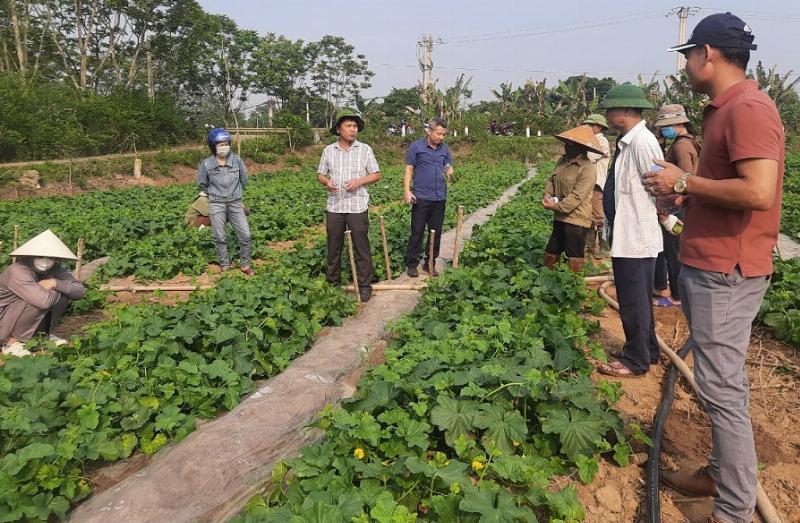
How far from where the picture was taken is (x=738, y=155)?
204cm

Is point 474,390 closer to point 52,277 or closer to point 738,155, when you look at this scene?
point 738,155

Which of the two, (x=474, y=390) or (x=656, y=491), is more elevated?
(x=474, y=390)

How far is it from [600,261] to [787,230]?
5.33 metres

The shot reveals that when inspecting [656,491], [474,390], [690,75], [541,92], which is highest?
[541,92]

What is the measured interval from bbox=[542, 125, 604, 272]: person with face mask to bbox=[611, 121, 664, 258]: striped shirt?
53.0 inches

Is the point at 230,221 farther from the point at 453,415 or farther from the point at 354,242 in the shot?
the point at 453,415

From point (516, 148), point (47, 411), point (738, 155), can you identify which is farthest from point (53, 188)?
point (516, 148)

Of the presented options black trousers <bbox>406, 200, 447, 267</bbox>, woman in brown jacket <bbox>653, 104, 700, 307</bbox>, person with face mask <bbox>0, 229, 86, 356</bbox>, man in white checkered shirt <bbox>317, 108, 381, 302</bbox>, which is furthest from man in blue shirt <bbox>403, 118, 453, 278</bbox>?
person with face mask <bbox>0, 229, 86, 356</bbox>

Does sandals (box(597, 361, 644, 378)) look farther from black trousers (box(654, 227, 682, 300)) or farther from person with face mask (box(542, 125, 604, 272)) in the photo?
black trousers (box(654, 227, 682, 300))

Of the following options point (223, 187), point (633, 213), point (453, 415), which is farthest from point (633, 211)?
point (223, 187)

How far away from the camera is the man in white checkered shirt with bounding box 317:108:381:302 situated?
19.0ft

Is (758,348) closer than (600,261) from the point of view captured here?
Yes

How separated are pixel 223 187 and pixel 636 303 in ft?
17.7

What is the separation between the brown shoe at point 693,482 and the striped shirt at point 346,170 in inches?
163
